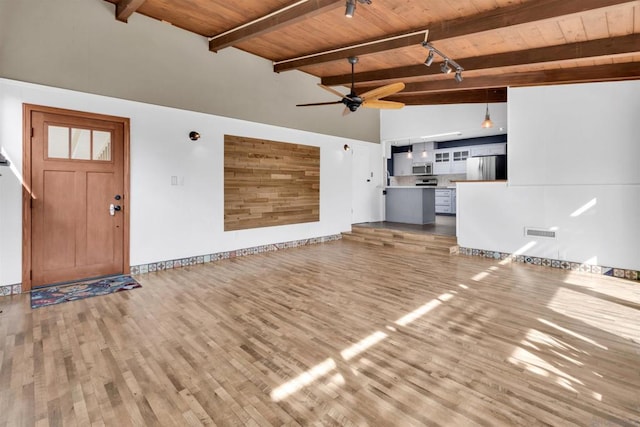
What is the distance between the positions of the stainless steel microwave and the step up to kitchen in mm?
4679

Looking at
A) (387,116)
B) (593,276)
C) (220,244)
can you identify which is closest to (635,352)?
(593,276)

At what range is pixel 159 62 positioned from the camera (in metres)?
4.87

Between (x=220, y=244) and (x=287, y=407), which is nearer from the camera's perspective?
(x=287, y=407)

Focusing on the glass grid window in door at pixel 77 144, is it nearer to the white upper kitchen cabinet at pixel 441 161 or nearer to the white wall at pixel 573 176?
the white wall at pixel 573 176

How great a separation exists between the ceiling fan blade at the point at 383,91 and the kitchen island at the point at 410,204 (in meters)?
3.80

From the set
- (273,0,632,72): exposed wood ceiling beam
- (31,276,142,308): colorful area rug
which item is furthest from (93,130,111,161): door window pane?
(273,0,632,72): exposed wood ceiling beam

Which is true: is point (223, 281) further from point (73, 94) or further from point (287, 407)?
point (73, 94)

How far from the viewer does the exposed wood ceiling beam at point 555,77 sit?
14.8 feet

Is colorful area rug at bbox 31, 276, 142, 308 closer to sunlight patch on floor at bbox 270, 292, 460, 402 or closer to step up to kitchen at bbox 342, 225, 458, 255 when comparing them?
sunlight patch on floor at bbox 270, 292, 460, 402

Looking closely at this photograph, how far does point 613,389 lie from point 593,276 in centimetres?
341

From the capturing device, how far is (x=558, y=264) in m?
5.11

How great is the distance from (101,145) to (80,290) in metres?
1.97

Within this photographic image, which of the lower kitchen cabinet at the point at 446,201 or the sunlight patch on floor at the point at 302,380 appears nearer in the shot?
the sunlight patch on floor at the point at 302,380

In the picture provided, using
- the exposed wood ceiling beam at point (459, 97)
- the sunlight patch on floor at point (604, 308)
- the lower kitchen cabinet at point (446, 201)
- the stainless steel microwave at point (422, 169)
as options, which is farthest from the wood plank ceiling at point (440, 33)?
the lower kitchen cabinet at point (446, 201)
